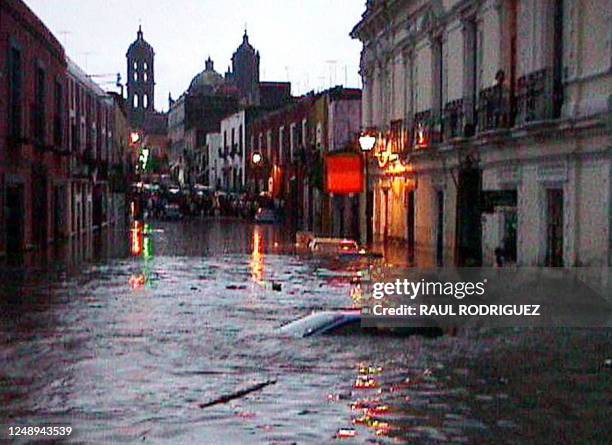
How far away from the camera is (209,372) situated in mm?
12352

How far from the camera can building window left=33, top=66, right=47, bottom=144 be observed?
1441 inches

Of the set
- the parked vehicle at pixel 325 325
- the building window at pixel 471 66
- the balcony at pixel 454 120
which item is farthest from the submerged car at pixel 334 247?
the parked vehicle at pixel 325 325

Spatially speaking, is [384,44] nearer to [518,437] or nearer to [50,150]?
[50,150]

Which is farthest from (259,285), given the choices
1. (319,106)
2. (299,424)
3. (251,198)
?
(251,198)

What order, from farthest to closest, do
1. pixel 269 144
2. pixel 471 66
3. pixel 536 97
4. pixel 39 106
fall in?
pixel 269 144 → pixel 39 106 → pixel 471 66 → pixel 536 97

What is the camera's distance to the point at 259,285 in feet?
78.0

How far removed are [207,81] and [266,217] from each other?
6889 cm

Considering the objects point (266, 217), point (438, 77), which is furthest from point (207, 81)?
point (438, 77)

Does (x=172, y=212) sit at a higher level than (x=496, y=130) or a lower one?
lower

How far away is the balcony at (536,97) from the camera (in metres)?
22.3

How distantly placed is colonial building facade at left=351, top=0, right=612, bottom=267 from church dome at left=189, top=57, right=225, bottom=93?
90603 millimetres

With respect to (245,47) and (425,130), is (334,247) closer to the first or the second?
(425,130)

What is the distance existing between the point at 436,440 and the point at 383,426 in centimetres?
62

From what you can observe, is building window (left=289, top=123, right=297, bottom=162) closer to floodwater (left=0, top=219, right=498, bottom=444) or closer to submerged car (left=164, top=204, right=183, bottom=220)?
submerged car (left=164, top=204, right=183, bottom=220)
